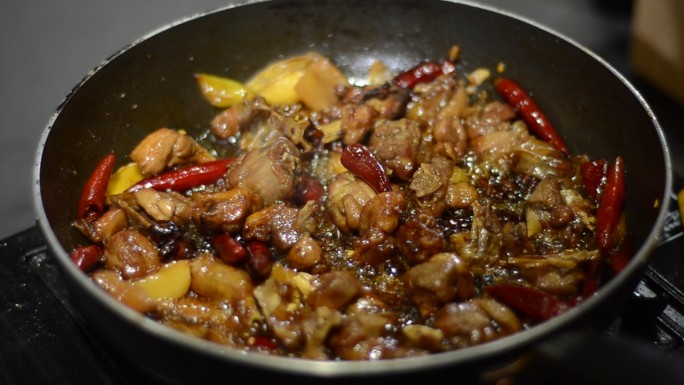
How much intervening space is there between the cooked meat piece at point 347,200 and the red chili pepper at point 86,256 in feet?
2.80

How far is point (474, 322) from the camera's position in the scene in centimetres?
177

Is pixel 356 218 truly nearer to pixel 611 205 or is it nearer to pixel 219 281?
pixel 219 281

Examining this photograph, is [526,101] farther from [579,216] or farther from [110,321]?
[110,321]

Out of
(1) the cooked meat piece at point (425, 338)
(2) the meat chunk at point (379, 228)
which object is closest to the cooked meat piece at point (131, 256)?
(2) the meat chunk at point (379, 228)

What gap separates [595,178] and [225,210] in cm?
144

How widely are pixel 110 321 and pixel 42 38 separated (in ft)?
10.7

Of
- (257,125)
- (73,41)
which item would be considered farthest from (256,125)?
(73,41)

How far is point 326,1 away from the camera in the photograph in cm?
296

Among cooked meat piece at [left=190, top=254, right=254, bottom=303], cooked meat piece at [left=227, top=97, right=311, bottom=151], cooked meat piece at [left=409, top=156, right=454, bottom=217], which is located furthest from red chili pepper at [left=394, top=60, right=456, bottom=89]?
cooked meat piece at [left=190, top=254, right=254, bottom=303]

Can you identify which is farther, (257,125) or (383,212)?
(257,125)

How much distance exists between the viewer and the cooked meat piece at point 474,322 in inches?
68.8

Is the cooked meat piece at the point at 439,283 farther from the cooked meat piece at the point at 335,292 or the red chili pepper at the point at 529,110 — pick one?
the red chili pepper at the point at 529,110

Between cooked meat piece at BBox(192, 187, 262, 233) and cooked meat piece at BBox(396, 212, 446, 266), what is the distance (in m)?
0.57

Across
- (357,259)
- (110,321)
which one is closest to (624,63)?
(357,259)
